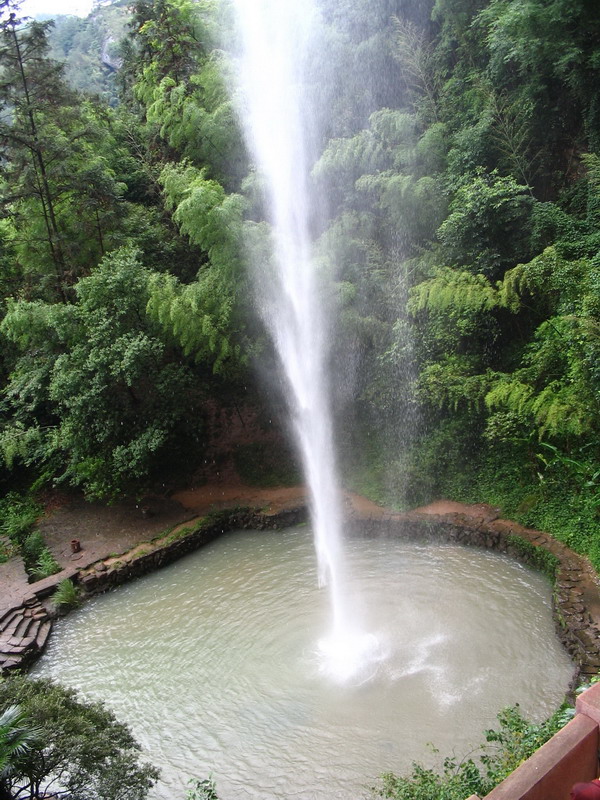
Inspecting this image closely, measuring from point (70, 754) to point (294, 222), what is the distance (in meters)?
9.76

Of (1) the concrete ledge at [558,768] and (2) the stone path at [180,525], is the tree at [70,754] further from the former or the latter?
(2) the stone path at [180,525]

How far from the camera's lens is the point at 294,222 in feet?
38.6

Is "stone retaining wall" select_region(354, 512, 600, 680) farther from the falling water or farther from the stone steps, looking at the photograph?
the stone steps

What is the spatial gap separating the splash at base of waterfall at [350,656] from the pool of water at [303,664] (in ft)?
0.26

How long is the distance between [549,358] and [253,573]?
574 cm

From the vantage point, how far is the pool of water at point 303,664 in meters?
5.75

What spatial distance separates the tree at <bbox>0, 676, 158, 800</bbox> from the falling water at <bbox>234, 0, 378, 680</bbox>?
444 centimetres

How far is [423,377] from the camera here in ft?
33.4

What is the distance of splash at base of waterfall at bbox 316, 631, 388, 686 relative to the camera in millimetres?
6688

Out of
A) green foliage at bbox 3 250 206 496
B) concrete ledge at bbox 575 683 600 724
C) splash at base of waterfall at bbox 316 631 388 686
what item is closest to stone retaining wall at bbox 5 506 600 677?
green foliage at bbox 3 250 206 496

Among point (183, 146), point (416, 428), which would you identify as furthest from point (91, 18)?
point (416, 428)

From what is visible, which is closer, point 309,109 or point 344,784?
point 344,784

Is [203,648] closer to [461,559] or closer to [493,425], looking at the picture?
[461,559]

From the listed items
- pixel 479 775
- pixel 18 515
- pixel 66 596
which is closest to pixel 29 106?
pixel 18 515
